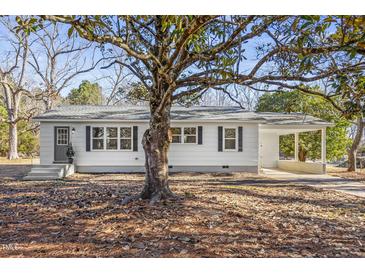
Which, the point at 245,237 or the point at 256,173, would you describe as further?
the point at 256,173

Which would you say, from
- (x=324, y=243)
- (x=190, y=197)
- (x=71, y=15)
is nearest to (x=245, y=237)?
(x=324, y=243)

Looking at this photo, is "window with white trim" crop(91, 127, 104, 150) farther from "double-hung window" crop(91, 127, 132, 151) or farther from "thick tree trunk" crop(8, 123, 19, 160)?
"thick tree trunk" crop(8, 123, 19, 160)

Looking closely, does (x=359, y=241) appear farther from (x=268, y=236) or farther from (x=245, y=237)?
(x=245, y=237)

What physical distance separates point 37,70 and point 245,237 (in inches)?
958

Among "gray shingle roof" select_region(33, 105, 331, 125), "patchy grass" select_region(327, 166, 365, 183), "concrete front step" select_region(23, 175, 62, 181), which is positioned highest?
"gray shingle roof" select_region(33, 105, 331, 125)

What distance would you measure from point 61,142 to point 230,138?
7526 mm

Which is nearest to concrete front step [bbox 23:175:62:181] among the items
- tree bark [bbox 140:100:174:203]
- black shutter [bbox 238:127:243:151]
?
tree bark [bbox 140:100:174:203]

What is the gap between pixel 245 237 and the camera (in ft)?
Answer: 12.3

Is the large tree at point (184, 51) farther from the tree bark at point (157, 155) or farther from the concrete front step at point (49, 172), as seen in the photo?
the concrete front step at point (49, 172)

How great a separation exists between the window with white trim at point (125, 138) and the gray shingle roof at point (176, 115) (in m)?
0.63

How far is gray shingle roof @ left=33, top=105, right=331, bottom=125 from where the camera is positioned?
40.3 feet

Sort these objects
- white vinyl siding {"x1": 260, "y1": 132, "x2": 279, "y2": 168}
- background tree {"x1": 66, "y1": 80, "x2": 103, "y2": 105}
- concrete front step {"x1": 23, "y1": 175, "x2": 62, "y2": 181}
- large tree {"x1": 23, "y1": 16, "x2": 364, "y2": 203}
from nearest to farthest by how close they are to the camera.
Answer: large tree {"x1": 23, "y1": 16, "x2": 364, "y2": 203}
concrete front step {"x1": 23, "y1": 175, "x2": 62, "y2": 181}
white vinyl siding {"x1": 260, "y1": 132, "x2": 279, "y2": 168}
background tree {"x1": 66, "y1": 80, "x2": 103, "y2": 105}

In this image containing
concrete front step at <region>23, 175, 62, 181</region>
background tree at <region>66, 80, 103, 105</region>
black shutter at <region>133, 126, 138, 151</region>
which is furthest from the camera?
background tree at <region>66, 80, 103, 105</region>

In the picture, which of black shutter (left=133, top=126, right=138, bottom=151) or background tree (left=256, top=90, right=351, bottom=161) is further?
background tree (left=256, top=90, right=351, bottom=161)
